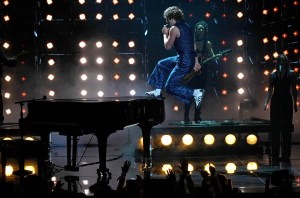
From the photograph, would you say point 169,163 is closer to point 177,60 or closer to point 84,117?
point 177,60

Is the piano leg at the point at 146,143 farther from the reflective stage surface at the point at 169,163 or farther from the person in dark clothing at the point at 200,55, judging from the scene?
the person in dark clothing at the point at 200,55

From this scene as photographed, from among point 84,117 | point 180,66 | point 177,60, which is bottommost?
point 84,117

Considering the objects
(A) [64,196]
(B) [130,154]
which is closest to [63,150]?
(B) [130,154]

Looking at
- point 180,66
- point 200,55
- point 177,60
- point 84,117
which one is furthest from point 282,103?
point 84,117

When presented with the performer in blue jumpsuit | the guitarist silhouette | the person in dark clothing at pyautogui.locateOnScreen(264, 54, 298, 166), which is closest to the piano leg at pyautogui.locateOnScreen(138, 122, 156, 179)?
the performer in blue jumpsuit

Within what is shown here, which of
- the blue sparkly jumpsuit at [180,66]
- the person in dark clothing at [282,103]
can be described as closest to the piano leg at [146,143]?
the blue sparkly jumpsuit at [180,66]

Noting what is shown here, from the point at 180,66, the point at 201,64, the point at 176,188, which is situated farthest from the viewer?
the point at 201,64

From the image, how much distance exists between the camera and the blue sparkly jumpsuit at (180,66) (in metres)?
9.29

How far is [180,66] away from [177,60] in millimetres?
146

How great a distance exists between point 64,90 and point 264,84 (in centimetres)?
497

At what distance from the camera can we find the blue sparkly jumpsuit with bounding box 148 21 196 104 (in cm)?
929

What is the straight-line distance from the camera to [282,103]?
791cm

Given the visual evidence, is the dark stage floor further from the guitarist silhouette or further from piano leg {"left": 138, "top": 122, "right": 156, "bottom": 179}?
the guitarist silhouette

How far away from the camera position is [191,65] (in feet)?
31.1
